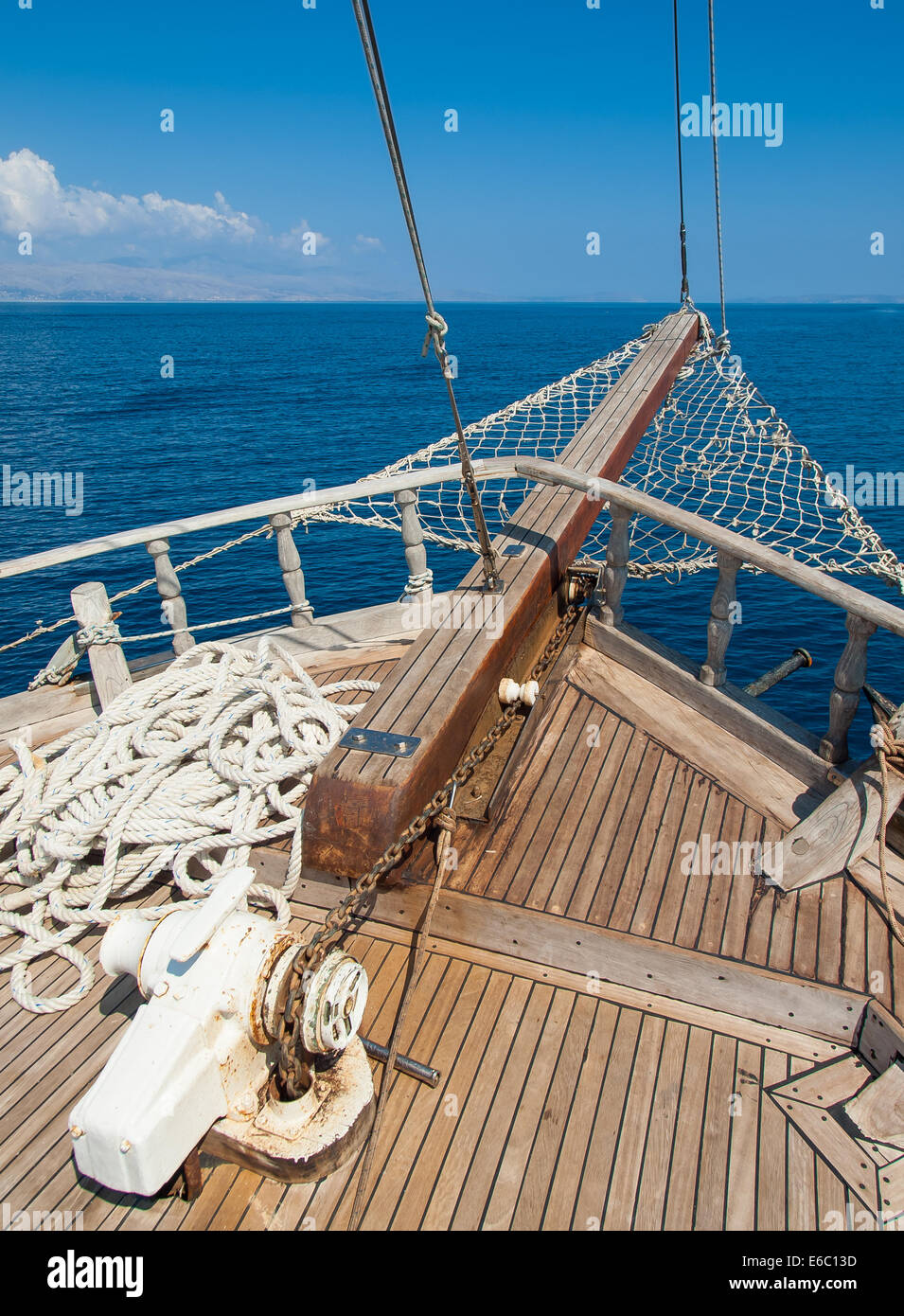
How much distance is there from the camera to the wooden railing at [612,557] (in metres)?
3.70

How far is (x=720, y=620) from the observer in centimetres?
438

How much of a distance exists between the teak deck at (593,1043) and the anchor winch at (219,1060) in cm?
21

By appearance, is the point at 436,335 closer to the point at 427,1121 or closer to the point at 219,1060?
the point at 219,1060

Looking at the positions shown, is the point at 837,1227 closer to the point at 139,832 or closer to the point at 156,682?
the point at 139,832

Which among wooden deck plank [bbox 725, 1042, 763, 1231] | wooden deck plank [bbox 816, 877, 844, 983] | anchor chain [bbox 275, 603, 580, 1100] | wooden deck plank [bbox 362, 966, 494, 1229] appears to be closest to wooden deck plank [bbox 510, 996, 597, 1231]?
wooden deck plank [bbox 362, 966, 494, 1229]

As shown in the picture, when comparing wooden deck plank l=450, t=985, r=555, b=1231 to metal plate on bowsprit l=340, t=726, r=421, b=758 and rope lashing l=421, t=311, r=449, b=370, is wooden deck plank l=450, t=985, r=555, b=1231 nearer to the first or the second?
metal plate on bowsprit l=340, t=726, r=421, b=758

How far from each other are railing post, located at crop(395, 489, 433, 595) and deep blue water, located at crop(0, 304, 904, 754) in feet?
29.7

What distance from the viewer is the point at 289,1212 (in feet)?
8.11

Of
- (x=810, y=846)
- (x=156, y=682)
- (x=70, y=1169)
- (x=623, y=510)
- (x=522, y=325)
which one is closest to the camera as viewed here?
(x=70, y=1169)

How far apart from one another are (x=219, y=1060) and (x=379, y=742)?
1.43m

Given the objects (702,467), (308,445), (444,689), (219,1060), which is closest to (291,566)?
(444,689)

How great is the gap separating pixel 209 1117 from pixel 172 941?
19.7 inches

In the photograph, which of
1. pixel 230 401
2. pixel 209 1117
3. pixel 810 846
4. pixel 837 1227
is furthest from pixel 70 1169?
pixel 230 401
